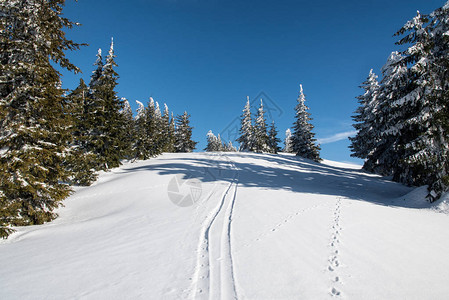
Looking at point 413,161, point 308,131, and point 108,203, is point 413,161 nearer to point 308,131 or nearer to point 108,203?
point 108,203

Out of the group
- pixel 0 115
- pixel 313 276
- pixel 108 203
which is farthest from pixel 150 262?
pixel 108 203

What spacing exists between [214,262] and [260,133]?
46987 millimetres

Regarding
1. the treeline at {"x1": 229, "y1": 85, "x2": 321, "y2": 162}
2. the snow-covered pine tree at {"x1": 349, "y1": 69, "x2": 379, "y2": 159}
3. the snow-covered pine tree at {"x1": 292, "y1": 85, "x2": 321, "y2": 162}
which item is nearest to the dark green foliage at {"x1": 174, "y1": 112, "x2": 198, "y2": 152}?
the treeline at {"x1": 229, "y1": 85, "x2": 321, "y2": 162}

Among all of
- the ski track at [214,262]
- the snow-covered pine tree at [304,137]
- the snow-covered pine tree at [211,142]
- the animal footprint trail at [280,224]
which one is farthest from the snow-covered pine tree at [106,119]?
the snow-covered pine tree at [211,142]

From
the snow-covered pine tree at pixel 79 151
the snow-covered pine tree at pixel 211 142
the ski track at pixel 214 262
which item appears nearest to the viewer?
the ski track at pixel 214 262

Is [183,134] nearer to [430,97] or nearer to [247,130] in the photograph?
[247,130]

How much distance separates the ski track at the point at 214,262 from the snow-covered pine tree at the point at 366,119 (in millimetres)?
26713

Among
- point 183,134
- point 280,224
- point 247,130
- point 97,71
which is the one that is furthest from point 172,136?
point 280,224

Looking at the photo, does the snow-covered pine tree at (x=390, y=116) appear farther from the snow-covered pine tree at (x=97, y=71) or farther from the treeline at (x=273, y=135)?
the snow-covered pine tree at (x=97, y=71)

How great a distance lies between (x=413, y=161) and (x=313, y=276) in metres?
11.0

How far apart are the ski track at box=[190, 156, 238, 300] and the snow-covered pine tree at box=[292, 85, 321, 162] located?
35492 mm

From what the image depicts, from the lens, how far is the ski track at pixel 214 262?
402cm

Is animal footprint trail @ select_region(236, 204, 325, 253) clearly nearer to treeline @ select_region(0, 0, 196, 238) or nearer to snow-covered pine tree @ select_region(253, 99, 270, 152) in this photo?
treeline @ select_region(0, 0, 196, 238)

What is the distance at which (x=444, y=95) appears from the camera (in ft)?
37.2
